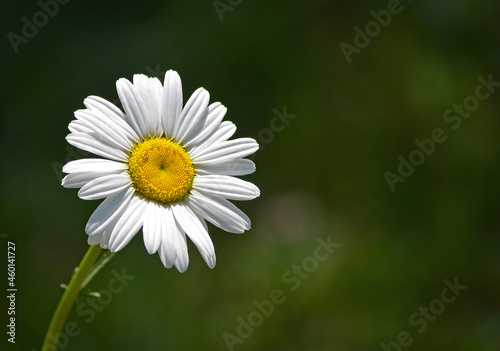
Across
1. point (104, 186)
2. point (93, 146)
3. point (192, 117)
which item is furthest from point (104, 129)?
point (192, 117)

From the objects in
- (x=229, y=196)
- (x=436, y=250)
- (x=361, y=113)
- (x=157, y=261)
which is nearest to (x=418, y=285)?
(x=436, y=250)

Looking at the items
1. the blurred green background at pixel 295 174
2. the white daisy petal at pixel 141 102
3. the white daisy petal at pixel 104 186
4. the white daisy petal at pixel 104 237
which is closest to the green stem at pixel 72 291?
the white daisy petal at pixel 104 237

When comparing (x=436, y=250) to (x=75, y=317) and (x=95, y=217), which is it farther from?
(x=95, y=217)

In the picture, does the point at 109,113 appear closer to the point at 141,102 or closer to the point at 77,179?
the point at 141,102

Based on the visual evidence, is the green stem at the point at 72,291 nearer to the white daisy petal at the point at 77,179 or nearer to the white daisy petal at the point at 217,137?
the white daisy petal at the point at 77,179

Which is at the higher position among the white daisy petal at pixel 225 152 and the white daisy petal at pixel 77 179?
the white daisy petal at pixel 77 179
